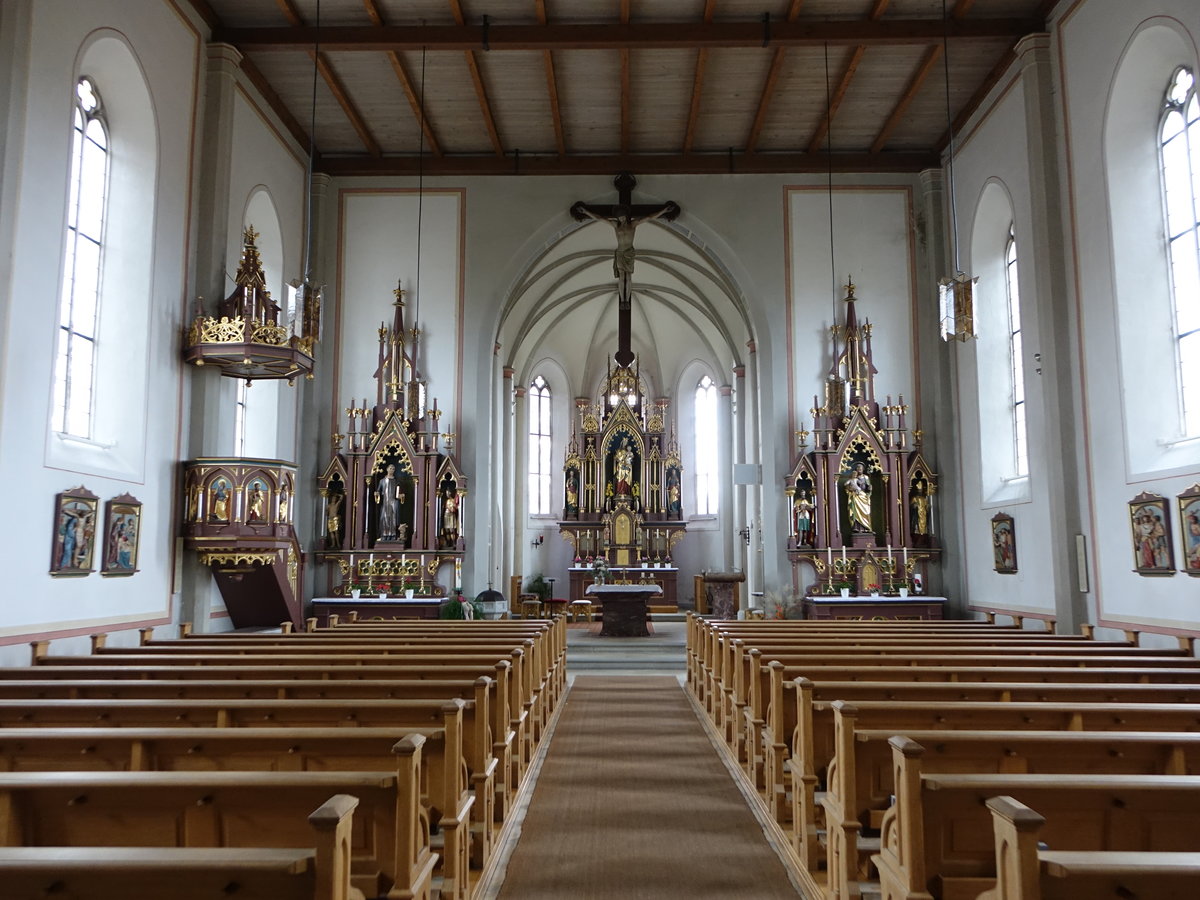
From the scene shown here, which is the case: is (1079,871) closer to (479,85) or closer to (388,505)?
(479,85)

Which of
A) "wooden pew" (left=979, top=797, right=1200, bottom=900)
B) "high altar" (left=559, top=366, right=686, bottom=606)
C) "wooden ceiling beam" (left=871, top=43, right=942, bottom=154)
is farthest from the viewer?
"high altar" (left=559, top=366, right=686, bottom=606)

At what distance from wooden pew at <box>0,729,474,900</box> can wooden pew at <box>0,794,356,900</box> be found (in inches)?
51.6

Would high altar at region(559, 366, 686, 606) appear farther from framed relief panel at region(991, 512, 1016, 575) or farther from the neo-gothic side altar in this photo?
framed relief panel at region(991, 512, 1016, 575)

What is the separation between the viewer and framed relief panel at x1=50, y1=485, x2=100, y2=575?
8.11 m

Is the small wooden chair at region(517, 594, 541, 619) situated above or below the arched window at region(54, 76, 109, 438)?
below

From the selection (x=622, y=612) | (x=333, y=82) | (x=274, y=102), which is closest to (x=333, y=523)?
(x=622, y=612)

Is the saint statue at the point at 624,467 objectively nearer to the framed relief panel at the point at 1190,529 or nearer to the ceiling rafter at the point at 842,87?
the ceiling rafter at the point at 842,87

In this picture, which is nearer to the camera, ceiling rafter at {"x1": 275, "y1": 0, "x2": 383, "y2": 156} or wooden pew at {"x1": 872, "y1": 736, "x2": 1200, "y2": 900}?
wooden pew at {"x1": 872, "y1": 736, "x2": 1200, "y2": 900}

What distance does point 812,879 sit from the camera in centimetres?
442

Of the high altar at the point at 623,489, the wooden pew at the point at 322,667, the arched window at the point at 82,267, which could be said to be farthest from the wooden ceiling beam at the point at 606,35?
the high altar at the point at 623,489

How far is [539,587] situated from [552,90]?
40.4 feet

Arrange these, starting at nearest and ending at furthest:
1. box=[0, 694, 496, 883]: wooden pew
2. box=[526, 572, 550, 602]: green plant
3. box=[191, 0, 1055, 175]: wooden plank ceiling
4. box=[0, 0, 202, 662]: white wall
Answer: box=[0, 694, 496, 883]: wooden pew → box=[0, 0, 202, 662]: white wall → box=[191, 0, 1055, 175]: wooden plank ceiling → box=[526, 572, 550, 602]: green plant

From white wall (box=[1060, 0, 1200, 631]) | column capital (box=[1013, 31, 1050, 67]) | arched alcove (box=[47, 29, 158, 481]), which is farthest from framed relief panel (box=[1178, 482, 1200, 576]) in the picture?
arched alcove (box=[47, 29, 158, 481])

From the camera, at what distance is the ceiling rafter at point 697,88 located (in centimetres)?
1160
